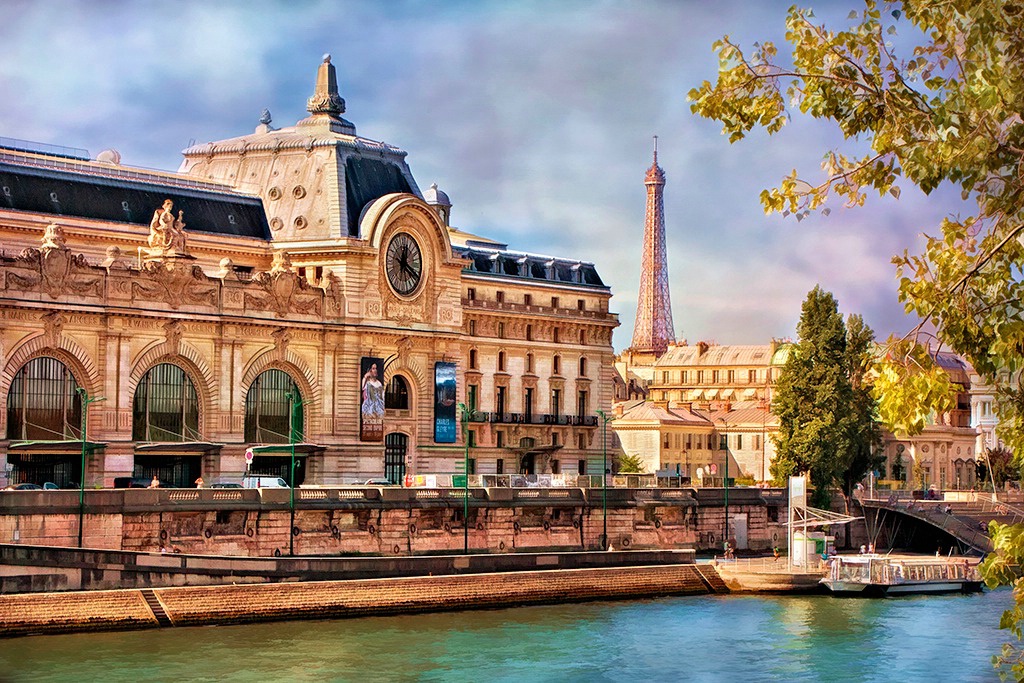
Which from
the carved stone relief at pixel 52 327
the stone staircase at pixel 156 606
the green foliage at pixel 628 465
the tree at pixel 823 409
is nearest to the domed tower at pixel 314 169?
the carved stone relief at pixel 52 327

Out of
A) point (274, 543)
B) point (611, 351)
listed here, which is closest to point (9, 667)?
point (274, 543)

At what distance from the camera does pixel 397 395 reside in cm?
9194

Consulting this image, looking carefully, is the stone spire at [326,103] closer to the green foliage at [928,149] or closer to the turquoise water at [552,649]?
the turquoise water at [552,649]

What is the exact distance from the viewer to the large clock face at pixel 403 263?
90875 mm

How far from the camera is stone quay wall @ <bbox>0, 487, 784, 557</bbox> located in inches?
2372

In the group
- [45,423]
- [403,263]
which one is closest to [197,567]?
[45,423]

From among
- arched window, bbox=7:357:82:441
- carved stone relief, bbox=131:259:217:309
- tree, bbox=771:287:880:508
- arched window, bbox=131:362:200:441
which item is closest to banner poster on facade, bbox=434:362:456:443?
carved stone relief, bbox=131:259:217:309

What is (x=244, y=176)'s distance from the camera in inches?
3750

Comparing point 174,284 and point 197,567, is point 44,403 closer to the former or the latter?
point 174,284

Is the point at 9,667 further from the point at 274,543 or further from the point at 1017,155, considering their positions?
the point at 1017,155

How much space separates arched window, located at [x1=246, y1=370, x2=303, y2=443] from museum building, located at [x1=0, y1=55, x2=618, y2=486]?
0.11 meters

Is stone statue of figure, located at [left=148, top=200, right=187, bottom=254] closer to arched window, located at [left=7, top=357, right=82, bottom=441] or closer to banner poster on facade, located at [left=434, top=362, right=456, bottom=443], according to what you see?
arched window, located at [left=7, top=357, right=82, bottom=441]

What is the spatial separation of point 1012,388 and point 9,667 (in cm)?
3469

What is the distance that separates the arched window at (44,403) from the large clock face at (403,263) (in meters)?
20.1
